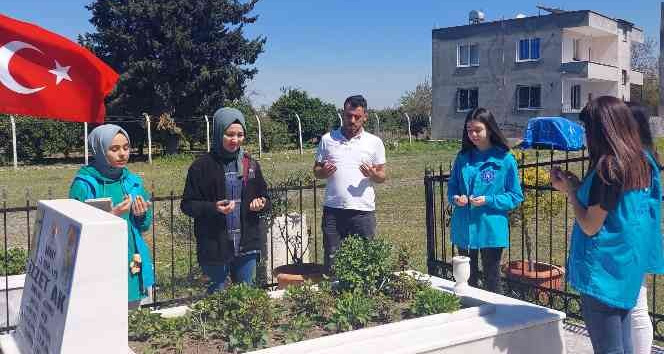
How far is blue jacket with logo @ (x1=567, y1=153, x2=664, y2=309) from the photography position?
116 inches

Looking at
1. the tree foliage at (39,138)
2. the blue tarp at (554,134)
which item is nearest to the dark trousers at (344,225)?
the blue tarp at (554,134)

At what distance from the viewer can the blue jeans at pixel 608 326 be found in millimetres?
2984

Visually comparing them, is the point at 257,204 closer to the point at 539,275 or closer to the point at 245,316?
the point at 245,316

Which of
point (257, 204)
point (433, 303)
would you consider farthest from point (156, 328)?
point (433, 303)

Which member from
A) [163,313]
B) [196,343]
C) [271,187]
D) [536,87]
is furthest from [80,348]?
[536,87]

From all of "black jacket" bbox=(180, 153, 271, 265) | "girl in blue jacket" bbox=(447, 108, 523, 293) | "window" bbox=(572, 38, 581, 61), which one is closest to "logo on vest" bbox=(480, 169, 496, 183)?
"girl in blue jacket" bbox=(447, 108, 523, 293)

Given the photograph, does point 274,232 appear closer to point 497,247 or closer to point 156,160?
point 497,247

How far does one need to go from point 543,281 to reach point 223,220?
2.87 m

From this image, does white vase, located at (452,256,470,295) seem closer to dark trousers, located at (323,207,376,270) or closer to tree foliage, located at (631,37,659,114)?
dark trousers, located at (323,207,376,270)

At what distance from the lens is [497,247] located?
4.40 metres

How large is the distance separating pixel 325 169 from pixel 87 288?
2.31 metres

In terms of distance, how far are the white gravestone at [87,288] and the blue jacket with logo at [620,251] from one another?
6.86ft

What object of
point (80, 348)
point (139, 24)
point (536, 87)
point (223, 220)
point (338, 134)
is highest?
point (139, 24)

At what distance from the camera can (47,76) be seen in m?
4.65
